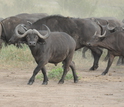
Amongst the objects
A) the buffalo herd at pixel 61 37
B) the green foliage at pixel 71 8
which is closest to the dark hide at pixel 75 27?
the buffalo herd at pixel 61 37

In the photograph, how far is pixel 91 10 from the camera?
162 feet

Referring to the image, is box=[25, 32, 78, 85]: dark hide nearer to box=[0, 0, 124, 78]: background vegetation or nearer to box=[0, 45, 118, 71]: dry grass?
box=[0, 45, 118, 71]: dry grass

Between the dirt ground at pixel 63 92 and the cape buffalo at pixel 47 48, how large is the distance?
19.2 inches

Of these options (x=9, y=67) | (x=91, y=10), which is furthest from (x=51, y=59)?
(x=91, y=10)

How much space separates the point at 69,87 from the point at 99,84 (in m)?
0.96

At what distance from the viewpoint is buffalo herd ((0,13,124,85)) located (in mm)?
9477

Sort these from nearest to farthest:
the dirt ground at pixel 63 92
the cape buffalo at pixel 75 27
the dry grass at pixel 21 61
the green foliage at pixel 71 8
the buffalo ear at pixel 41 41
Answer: the dirt ground at pixel 63 92, the buffalo ear at pixel 41 41, the cape buffalo at pixel 75 27, the dry grass at pixel 21 61, the green foliage at pixel 71 8

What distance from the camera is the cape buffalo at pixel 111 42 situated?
39.5 feet

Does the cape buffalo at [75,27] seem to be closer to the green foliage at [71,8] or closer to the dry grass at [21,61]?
the dry grass at [21,61]

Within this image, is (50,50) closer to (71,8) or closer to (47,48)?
(47,48)

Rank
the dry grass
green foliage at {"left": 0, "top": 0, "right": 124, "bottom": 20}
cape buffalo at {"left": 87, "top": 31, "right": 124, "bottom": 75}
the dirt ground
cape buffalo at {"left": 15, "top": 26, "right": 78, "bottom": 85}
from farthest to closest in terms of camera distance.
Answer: green foliage at {"left": 0, "top": 0, "right": 124, "bottom": 20} < the dry grass < cape buffalo at {"left": 87, "top": 31, "right": 124, "bottom": 75} < cape buffalo at {"left": 15, "top": 26, "right": 78, "bottom": 85} < the dirt ground

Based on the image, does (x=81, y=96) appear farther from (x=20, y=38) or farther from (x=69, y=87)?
(x=20, y=38)

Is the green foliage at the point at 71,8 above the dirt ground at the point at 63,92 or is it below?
below

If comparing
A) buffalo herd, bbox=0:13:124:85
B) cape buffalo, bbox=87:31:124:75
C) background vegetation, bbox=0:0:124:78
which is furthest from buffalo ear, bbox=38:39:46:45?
background vegetation, bbox=0:0:124:78
